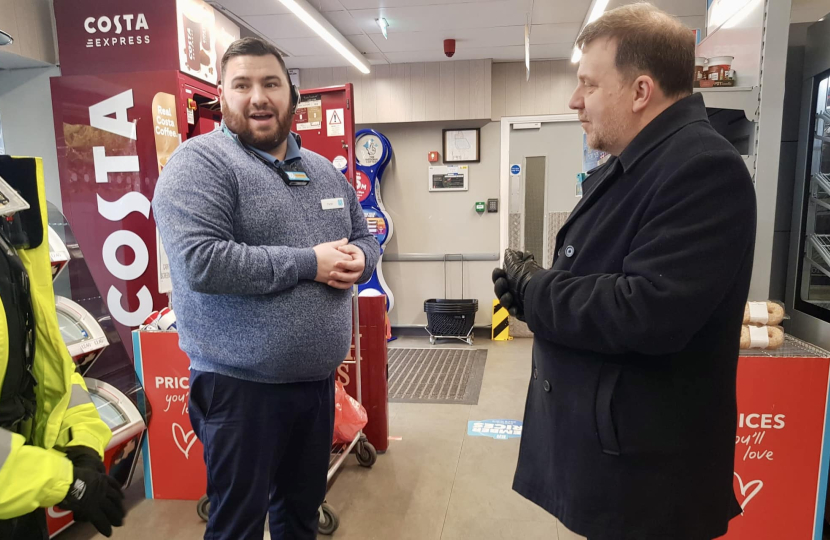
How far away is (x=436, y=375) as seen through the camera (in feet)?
14.9

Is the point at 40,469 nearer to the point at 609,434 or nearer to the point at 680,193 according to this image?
the point at 609,434

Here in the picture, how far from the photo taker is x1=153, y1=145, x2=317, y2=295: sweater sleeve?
1289 millimetres

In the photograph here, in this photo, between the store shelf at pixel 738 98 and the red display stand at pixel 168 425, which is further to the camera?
the red display stand at pixel 168 425

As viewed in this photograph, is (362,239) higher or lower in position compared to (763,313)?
higher

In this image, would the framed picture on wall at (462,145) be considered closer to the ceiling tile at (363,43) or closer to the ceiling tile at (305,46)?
the ceiling tile at (363,43)

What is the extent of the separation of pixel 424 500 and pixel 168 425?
126 centimetres

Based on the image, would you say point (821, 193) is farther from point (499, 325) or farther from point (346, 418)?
point (499, 325)

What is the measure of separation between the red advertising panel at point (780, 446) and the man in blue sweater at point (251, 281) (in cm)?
152

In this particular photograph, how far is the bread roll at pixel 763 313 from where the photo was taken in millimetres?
1945

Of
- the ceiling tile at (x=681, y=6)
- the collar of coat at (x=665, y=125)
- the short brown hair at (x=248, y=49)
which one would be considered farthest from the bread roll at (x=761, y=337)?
the ceiling tile at (x=681, y=6)

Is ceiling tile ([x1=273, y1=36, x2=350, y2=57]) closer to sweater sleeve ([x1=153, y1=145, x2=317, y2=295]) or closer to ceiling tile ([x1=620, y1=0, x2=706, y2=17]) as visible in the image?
ceiling tile ([x1=620, y1=0, x2=706, y2=17])

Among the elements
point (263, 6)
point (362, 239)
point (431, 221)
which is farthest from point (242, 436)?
point (431, 221)

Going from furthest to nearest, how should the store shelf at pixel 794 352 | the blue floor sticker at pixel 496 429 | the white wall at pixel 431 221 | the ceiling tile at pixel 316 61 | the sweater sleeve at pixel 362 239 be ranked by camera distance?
the white wall at pixel 431 221 < the ceiling tile at pixel 316 61 < the blue floor sticker at pixel 496 429 < the store shelf at pixel 794 352 < the sweater sleeve at pixel 362 239

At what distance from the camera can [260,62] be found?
1.47m
